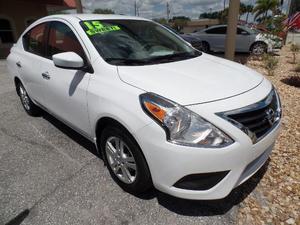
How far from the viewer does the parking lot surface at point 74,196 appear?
7.58 ft

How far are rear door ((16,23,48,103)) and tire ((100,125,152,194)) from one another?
1602 millimetres

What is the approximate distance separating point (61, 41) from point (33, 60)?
776 mm

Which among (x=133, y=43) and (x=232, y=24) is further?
(x=232, y=24)

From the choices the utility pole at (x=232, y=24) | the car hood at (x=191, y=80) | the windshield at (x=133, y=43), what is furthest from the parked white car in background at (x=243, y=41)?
the car hood at (x=191, y=80)

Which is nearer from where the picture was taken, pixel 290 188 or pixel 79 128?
pixel 290 188

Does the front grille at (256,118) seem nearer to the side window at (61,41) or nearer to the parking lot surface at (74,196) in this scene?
the parking lot surface at (74,196)

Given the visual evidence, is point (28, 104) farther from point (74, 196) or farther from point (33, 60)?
point (74, 196)

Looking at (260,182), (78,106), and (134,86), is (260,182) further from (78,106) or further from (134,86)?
(78,106)

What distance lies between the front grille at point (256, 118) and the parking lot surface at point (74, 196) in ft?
2.54

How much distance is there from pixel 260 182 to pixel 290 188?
0.94ft

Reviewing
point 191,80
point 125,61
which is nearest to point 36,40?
point 125,61

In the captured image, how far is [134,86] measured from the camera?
2199 millimetres

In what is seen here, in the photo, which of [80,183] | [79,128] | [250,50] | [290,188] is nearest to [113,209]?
[80,183]

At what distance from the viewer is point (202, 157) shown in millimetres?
1896
